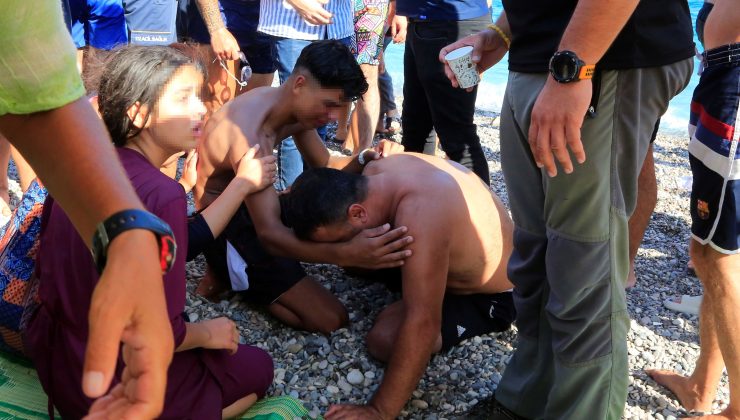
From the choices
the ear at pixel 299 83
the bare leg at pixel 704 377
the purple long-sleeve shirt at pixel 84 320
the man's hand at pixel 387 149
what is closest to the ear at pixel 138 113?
the purple long-sleeve shirt at pixel 84 320

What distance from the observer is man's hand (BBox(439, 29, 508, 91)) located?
256cm

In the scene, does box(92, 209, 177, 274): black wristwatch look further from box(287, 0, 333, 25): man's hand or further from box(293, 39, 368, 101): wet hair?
box(287, 0, 333, 25): man's hand

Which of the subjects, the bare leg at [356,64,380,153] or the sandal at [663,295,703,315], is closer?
the sandal at [663,295,703,315]

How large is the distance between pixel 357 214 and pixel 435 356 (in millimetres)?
702

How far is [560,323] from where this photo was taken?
2.01 metres

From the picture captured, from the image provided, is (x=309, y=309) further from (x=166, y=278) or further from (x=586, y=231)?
(x=586, y=231)

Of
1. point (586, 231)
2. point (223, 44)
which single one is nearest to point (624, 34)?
point (586, 231)

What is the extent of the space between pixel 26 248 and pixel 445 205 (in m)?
1.51

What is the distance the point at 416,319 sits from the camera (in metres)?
2.48

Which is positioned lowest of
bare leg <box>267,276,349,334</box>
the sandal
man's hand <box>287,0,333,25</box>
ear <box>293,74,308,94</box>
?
the sandal

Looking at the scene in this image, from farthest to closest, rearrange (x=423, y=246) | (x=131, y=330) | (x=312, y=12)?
(x=312, y=12)
(x=423, y=246)
(x=131, y=330)

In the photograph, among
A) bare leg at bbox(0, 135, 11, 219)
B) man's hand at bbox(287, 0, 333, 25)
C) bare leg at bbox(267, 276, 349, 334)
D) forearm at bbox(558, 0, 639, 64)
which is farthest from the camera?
bare leg at bbox(0, 135, 11, 219)

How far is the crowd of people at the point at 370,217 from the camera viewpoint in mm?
928

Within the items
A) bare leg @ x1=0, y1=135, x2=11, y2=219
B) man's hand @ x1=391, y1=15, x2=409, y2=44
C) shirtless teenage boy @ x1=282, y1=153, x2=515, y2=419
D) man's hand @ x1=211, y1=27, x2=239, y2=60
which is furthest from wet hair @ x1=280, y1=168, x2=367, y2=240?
man's hand @ x1=391, y1=15, x2=409, y2=44
